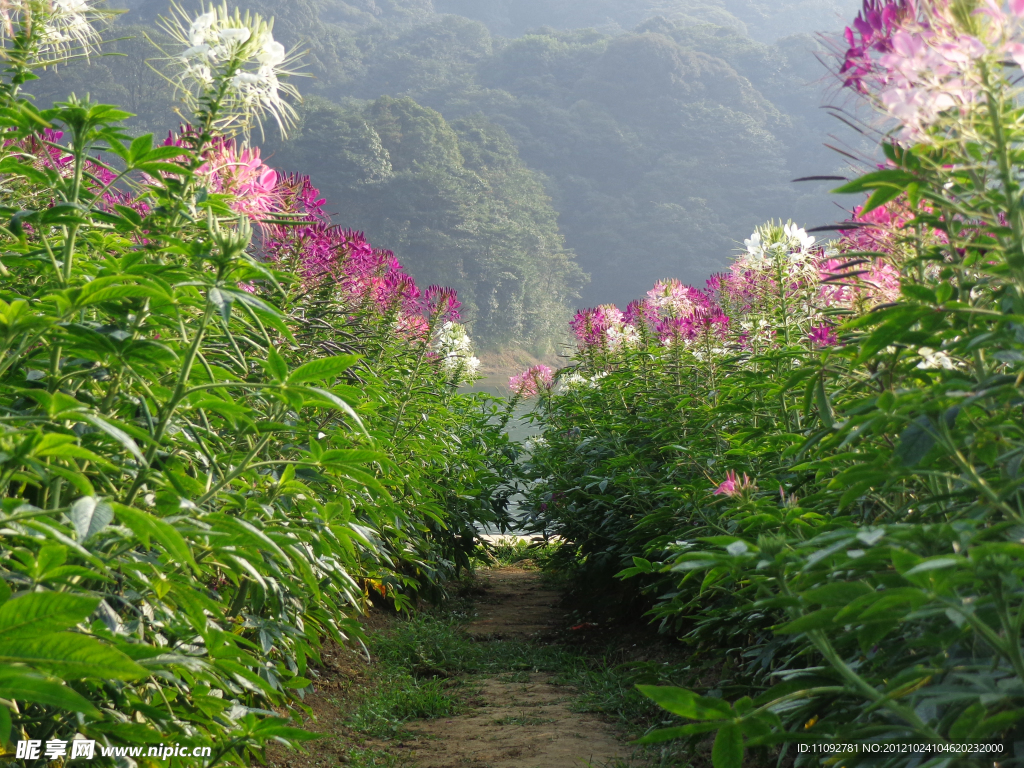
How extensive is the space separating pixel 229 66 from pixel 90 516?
926mm

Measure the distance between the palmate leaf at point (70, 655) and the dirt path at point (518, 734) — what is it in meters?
1.84

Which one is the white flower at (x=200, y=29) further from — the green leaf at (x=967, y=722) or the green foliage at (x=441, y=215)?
the green foliage at (x=441, y=215)

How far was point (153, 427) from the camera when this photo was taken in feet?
3.37

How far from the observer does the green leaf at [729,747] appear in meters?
0.85

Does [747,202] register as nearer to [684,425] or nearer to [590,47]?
[590,47]

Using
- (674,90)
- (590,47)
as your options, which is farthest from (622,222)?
(590,47)

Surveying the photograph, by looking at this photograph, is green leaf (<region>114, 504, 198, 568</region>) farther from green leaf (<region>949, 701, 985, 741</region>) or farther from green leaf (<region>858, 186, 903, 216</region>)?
green leaf (<region>858, 186, 903, 216</region>)

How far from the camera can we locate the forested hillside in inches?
1299

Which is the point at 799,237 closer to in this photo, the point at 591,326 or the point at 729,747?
the point at 729,747

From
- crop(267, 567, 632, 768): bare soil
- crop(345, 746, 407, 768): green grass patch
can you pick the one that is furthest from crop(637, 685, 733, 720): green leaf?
crop(345, 746, 407, 768): green grass patch

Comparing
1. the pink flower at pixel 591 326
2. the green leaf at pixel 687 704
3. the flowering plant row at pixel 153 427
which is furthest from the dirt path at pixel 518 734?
the pink flower at pixel 591 326

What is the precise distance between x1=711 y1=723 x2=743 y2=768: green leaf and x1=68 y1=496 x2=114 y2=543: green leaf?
736 millimetres

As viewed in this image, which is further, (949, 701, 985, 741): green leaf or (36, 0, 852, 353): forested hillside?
(36, 0, 852, 353): forested hillside

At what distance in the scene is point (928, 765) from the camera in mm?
786
